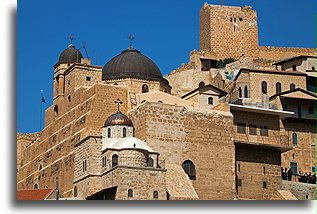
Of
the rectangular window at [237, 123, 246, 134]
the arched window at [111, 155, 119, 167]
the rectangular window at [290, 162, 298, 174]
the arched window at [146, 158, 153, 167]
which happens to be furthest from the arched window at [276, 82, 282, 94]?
the arched window at [111, 155, 119, 167]

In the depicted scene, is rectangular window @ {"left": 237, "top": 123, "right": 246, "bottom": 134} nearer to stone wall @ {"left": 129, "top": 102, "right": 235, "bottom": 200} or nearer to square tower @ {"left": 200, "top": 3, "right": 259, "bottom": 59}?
stone wall @ {"left": 129, "top": 102, "right": 235, "bottom": 200}

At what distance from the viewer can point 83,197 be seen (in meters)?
20.8

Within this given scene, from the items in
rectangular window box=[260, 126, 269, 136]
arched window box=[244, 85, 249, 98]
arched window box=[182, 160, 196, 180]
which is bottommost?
arched window box=[182, 160, 196, 180]

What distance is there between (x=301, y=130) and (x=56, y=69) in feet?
33.1

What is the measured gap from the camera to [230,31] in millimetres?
Answer: 43625

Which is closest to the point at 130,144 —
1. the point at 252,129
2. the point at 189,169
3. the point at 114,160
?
the point at 114,160

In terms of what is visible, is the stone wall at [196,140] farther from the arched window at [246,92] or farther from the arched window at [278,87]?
the arched window at [278,87]

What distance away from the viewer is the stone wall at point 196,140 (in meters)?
22.2

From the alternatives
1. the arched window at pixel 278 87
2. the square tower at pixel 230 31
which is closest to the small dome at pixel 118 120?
the arched window at pixel 278 87

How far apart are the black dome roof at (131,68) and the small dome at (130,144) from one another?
590cm

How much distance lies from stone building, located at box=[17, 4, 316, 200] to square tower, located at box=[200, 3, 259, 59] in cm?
1156

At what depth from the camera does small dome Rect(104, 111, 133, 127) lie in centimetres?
2229

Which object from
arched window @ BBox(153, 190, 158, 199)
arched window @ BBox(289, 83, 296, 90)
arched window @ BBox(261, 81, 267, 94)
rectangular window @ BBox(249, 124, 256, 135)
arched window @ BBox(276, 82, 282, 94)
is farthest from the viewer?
arched window @ BBox(289, 83, 296, 90)

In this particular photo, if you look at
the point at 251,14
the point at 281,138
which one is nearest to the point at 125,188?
the point at 281,138
